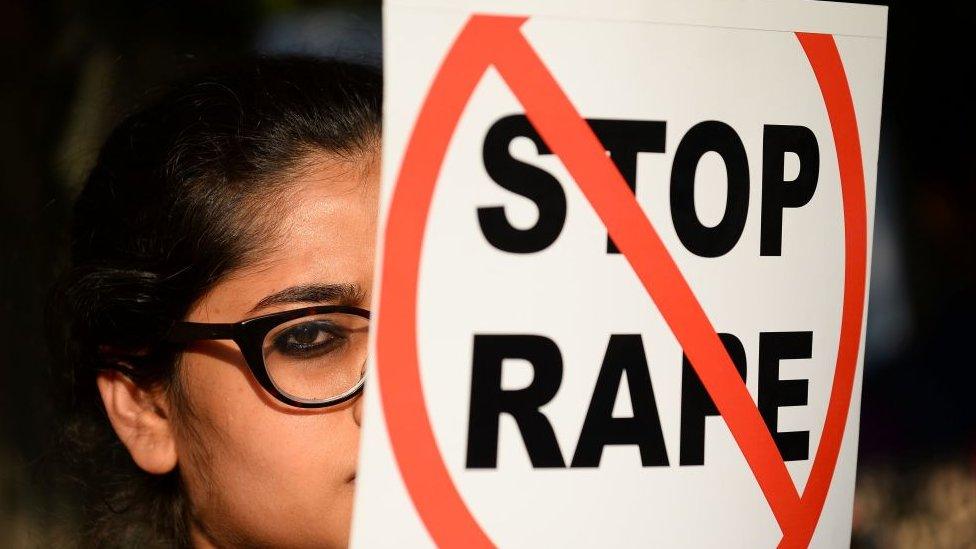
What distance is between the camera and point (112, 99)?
1.82 meters

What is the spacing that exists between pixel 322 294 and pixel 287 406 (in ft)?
0.40

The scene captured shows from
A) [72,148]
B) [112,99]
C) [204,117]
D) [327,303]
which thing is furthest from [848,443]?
[72,148]

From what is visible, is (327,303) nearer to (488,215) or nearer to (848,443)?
(488,215)

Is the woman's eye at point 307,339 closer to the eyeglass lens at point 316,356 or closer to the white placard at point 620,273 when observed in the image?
the eyeglass lens at point 316,356

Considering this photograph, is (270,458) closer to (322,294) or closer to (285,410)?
(285,410)

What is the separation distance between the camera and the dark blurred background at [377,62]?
1.85m

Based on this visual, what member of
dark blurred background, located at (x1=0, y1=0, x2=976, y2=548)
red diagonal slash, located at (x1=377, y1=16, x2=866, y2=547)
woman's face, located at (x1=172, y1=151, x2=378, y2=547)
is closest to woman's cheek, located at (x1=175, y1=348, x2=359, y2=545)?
woman's face, located at (x1=172, y1=151, x2=378, y2=547)

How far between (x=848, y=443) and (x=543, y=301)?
0.90ft

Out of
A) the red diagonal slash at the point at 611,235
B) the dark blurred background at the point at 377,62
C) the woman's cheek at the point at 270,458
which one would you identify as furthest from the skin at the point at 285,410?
the dark blurred background at the point at 377,62

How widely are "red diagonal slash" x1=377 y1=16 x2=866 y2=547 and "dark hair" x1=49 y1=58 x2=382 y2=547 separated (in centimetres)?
49

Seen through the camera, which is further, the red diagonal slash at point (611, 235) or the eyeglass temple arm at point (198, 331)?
the eyeglass temple arm at point (198, 331)

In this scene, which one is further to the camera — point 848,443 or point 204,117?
point 204,117

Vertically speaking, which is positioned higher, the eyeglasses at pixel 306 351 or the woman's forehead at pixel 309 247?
the woman's forehead at pixel 309 247

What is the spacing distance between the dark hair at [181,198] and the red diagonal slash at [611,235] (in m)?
0.49
